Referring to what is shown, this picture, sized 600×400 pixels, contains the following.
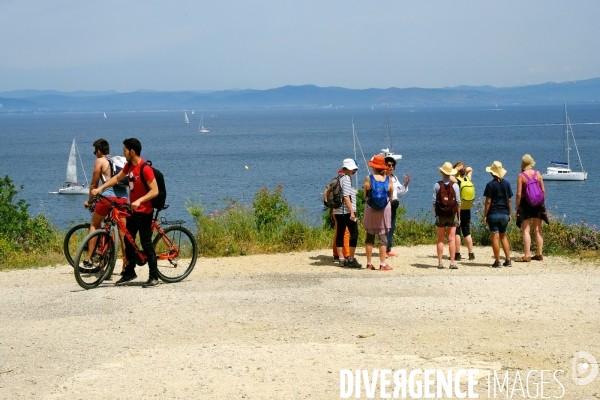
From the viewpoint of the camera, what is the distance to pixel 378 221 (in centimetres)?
1109

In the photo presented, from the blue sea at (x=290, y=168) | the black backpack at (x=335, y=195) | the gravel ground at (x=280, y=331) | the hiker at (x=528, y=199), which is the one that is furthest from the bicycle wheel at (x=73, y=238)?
the hiker at (x=528, y=199)

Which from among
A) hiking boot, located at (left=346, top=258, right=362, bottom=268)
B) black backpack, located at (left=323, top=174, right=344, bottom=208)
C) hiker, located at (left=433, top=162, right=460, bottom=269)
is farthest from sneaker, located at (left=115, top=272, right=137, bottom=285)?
hiker, located at (left=433, top=162, right=460, bottom=269)

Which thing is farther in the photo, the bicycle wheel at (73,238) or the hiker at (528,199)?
the hiker at (528,199)

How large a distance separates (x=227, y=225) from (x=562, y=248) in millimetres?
5515

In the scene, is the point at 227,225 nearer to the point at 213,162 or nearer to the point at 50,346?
the point at 50,346

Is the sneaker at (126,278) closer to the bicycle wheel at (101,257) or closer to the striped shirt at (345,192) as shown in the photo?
the bicycle wheel at (101,257)

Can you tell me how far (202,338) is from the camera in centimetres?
730

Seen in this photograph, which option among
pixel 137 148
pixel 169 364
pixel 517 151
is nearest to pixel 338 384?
pixel 169 364

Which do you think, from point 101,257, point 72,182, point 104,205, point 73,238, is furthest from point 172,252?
point 72,182

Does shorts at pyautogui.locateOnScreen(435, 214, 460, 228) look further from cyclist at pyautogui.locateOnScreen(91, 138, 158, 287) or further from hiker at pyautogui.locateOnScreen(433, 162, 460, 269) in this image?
cyclist at pyautogui.locateOnScreen(91, 138, 158, 287)

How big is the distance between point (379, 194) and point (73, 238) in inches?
169

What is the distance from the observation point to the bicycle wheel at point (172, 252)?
10.1 metres

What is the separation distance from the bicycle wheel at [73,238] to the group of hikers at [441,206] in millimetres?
3366

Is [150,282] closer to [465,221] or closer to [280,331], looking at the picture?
[280,331]
